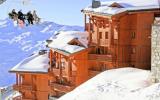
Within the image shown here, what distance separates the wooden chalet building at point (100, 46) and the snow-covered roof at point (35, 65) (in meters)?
0.11

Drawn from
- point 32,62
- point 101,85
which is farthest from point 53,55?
point 101,85

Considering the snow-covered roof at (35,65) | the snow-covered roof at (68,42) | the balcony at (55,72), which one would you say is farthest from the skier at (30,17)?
the snow-covered roof at (35,65)

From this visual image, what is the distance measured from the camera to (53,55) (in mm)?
43625

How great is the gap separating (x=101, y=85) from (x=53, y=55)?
65.6 feet

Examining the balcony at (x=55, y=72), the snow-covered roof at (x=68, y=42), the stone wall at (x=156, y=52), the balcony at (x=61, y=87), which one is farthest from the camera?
the balcony at (x=55, y=72)

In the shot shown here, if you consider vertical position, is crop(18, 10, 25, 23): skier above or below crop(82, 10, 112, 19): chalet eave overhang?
above

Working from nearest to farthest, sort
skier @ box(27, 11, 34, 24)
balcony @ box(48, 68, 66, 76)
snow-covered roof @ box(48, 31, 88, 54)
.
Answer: skier @ box(27, 11, 34, 24) < snow-covered roof @ box(48, 31, 88, 54) < balcony @ box(48, 68, 66, 76)

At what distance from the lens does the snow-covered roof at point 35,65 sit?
45031 millimetres

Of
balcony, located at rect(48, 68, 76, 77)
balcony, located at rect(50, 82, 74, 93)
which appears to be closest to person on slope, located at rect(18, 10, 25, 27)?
balcony, located at rect(48, 68, 76, 77)

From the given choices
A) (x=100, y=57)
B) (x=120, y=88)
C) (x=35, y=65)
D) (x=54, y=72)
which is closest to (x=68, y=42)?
(x=54, y=72)

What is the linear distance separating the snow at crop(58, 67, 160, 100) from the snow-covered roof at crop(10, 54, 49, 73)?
18429 mm

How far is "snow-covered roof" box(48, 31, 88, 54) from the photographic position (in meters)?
38.4

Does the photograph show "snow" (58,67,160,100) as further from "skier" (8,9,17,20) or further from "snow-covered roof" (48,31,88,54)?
"snow-covered roof" (48,31,88,54)

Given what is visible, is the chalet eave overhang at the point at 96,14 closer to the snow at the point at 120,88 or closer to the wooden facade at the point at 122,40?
the wooden facade at the point at 122,40
